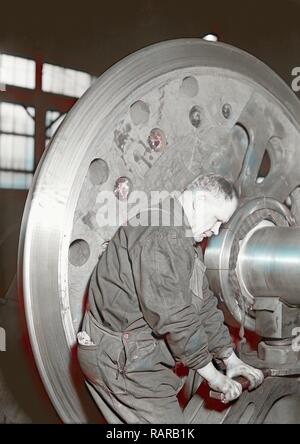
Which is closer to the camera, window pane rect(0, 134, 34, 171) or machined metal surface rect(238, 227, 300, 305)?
window pane rect(0, 134, 34, 171)

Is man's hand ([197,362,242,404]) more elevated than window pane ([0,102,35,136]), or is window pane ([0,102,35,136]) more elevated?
window pane ([0,102,35,136])

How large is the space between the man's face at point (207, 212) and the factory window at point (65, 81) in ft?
0.57

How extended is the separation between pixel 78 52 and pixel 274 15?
0.32 meters

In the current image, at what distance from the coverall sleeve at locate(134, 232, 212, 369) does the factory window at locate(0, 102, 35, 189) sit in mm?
157

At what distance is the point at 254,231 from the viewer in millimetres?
912

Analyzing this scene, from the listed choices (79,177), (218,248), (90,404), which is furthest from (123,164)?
(90,404)

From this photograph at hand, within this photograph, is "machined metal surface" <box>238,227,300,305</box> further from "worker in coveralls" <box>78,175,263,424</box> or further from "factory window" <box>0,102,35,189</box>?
"factory window" <box>0,102,35,189</box>

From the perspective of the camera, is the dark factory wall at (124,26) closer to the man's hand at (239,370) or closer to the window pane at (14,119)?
the window pane at (14,119)

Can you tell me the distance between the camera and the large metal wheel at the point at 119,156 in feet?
2.42

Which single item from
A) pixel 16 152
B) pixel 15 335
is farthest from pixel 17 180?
pixel 15 335

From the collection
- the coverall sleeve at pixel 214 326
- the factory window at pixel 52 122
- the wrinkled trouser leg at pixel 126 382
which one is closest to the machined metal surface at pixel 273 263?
the coverall sleeve at pixel 214 326

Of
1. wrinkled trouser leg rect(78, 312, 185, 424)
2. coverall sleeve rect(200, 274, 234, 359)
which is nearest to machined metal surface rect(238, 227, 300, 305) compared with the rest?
coverall sleeve rect(200, 274, 234, 359)

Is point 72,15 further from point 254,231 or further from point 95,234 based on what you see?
point 254,231

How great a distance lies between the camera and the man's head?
76 cm
